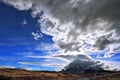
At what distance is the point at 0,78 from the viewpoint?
78.2m

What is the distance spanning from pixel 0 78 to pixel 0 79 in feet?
5.28

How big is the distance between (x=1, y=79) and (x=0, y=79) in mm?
369

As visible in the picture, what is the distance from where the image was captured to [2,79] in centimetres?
7719

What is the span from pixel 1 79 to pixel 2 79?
655 millimetres

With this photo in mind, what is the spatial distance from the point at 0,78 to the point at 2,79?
1.40m

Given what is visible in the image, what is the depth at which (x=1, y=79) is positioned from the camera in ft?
251

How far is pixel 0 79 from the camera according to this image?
76.7 m

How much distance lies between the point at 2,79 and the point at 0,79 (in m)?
0.72

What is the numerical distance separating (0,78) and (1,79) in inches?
72.4
